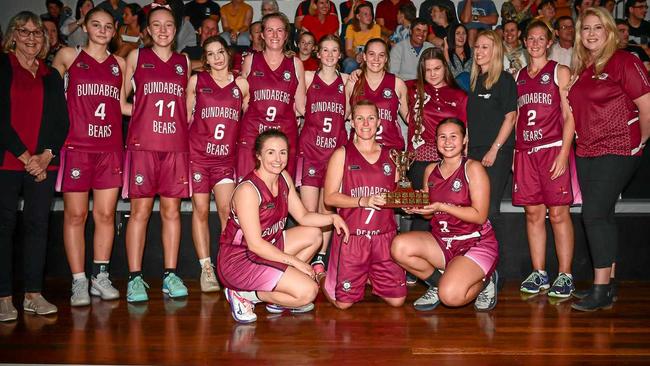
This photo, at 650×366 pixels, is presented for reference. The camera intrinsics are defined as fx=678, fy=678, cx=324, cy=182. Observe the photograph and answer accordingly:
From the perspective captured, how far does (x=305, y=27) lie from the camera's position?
7203 millimetres

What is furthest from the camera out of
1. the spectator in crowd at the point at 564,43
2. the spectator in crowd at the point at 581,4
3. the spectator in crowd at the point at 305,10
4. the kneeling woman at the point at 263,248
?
the spectator in crowd at the point at 305,10

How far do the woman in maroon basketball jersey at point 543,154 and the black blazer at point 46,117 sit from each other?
2.76 metres

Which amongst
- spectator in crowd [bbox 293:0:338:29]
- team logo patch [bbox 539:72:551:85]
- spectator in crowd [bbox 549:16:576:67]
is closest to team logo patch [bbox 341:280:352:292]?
team logo patch [bbox 539:72:551:85]

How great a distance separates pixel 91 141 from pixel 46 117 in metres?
0.36

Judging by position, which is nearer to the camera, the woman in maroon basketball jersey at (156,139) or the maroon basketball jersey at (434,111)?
the woman in maroon basketball jersey at (156,139)

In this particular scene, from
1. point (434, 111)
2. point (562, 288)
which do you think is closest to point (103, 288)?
point (434, 111)

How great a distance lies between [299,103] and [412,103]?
765mm

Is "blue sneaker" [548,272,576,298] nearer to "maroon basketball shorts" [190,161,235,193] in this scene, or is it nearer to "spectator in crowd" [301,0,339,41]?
"maroon basketball shorts" [190,161,235,193]

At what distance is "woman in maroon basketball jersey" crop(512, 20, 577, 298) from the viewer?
13.7ft

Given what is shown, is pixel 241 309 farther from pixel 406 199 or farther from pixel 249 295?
pixel 406 199

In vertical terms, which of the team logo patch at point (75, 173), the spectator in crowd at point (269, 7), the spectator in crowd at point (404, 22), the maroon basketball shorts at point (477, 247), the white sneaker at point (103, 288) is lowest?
the white sneaker at point (103, 288)

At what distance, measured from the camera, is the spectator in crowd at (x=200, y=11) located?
24.0 ft

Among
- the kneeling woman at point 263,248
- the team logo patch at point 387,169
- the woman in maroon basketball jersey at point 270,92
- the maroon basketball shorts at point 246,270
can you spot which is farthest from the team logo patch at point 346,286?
the woman in maroon basketball jersey at point 270,92

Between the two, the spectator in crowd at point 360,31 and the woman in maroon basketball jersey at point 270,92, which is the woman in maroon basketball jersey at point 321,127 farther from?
the spectator in crowd at point 360,31
